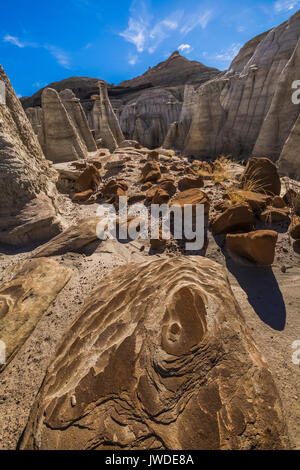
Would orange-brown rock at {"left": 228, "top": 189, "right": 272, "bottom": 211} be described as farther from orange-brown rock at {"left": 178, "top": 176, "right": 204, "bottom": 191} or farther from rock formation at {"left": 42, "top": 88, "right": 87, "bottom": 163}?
rock formation at {"left": 42, "top": 88, "right": 87, "bottom": 163}

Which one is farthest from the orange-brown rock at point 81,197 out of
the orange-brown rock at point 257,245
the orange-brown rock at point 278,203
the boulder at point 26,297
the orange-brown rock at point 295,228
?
the orange-brown rock at point 295,228

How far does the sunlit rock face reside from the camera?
0.76 m

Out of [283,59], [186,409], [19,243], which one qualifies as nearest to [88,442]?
[186,409]

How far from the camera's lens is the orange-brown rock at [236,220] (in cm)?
235

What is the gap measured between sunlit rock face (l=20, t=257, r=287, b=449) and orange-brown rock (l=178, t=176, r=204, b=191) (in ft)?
8.29

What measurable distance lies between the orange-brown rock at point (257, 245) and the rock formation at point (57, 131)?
19.3 feet

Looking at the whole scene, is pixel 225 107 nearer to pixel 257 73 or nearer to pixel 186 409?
pixel 257 73

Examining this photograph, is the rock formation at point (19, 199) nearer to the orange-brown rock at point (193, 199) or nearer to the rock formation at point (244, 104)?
the orange-brown rock at point (193, 199)

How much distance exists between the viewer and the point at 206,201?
2.66m

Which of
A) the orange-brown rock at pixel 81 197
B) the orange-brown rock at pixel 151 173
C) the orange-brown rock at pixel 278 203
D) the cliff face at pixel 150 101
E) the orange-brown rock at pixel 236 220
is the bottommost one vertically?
the orange-brown rock at pixel 236 220

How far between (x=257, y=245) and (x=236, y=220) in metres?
0.49

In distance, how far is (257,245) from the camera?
198 centimetres

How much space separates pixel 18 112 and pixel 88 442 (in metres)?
3.58

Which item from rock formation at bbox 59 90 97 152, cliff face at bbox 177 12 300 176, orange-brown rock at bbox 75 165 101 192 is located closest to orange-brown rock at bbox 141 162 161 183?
orange-brown rock at bbox 75 165 101 192
